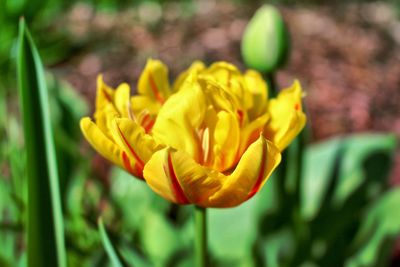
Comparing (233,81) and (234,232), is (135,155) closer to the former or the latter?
(233,81)

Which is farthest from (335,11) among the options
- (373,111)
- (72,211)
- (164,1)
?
(72,211)

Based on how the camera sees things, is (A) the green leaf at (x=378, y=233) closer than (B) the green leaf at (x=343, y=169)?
Yes

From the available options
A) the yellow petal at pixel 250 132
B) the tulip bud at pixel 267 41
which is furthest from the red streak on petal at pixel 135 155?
the tulip bud at pixel 267 41

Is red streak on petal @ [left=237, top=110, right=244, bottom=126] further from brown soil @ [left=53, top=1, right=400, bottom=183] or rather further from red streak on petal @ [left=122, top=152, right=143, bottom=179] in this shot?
brown soil @ [left=53, top=1, right=400, bottom=183]

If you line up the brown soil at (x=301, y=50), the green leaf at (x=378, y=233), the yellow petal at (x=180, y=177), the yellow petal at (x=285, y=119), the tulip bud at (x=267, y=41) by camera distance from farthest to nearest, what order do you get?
the brown soil at (x=301, y=50) < the green leaf at (x=378, y=233) < the tulip bud at (x=267, y=41) < the yellow petal at (x=285, y=119) < the yellow petal at (x=180, y=177)

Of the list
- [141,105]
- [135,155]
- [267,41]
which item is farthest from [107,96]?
[267,41]

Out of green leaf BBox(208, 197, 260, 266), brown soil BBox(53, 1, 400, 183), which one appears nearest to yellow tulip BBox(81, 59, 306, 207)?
green leaf BBox(208, 197, 260, 266)

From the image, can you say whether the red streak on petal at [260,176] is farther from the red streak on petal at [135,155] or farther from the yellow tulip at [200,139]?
the red streak on petal at [135,155]

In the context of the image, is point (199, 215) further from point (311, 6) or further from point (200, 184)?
point (311, 6)
